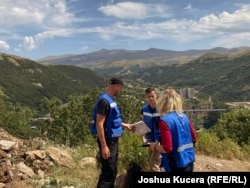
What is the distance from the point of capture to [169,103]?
4.43 m

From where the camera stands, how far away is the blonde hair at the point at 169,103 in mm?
4429

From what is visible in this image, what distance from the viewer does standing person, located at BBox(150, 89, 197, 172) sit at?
4.31m

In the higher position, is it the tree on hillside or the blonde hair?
the blonde hair

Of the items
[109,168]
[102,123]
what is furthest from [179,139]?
[109,168]

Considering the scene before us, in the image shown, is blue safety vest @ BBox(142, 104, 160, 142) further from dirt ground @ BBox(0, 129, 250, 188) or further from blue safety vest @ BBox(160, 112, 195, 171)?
dirt ground @ BBox(0, 129, 250, 188)

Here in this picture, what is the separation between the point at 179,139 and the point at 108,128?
1.56 m

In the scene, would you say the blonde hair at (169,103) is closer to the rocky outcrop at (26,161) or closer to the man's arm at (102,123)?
the man's arm at (102,123)

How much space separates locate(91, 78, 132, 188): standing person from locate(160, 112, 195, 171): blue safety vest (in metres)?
1.30

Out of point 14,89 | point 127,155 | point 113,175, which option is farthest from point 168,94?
point 14,89

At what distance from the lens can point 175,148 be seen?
4.41 m

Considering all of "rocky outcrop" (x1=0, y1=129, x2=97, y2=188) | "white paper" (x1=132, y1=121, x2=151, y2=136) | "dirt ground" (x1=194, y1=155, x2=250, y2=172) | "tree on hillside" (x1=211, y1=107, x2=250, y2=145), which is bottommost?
"tree on hillside" (x1=211, y1=107, x2=250, y2=145)

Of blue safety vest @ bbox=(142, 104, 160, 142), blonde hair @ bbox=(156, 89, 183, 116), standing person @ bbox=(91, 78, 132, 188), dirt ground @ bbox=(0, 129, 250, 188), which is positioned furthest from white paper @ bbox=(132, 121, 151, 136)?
dirt ground @ bbox=(0, 129, 250, 188)

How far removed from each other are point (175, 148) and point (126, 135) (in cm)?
482

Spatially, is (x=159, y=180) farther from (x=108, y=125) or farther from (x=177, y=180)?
(x=108, y=125)
